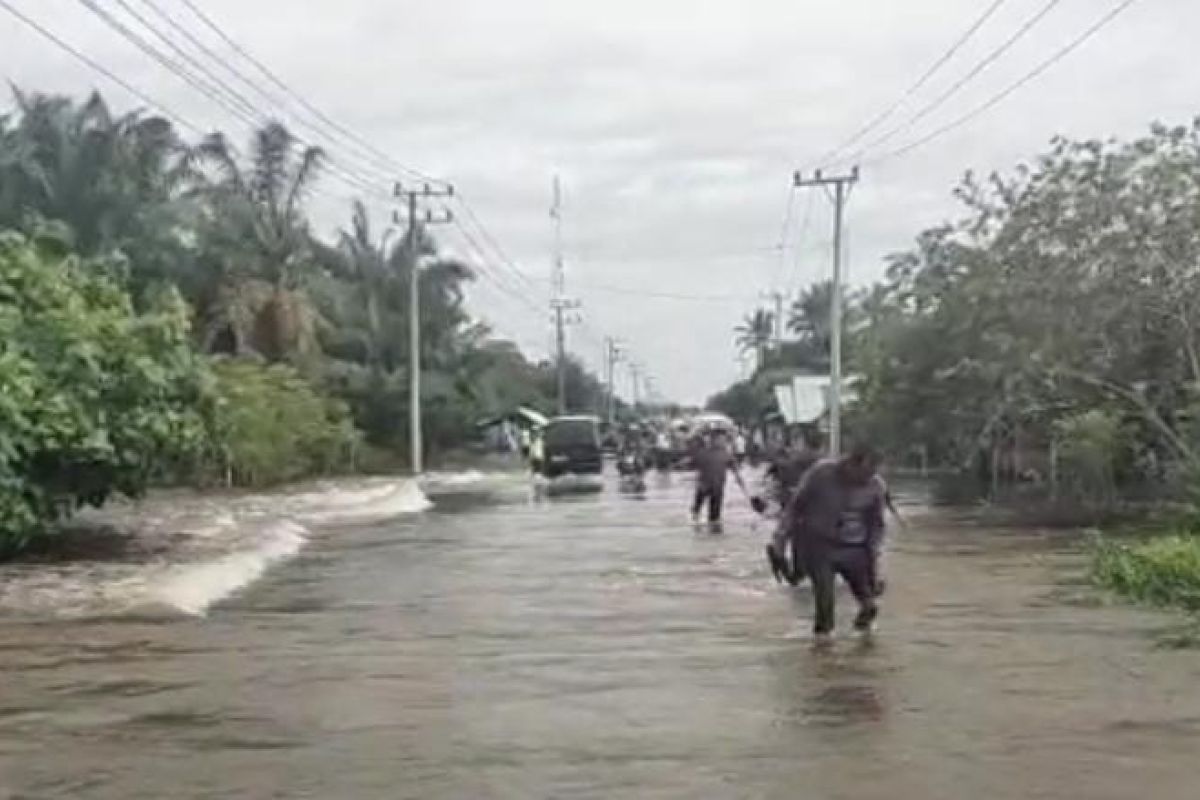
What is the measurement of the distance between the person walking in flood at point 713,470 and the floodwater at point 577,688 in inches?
380

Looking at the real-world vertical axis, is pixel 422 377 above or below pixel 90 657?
above

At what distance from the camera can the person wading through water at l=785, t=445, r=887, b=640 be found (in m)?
15.6

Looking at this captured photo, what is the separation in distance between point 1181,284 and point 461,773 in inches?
1044

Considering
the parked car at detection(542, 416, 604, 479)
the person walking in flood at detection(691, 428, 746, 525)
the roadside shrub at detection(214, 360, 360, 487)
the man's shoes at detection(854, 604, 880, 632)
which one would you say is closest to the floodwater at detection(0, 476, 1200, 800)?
the man's shoes at detection(854, 604, 880, 632)

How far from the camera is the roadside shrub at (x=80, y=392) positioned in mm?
24000

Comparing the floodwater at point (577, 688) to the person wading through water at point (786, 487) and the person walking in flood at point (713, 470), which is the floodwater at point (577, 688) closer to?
the person wading through water at point (786, 487)

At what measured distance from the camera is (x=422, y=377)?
7156 centimetres

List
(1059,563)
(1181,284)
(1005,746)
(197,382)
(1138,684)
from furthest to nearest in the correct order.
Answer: (1181,284) < (197,382) < (1059,563) < (1138,684) < (1005,746)

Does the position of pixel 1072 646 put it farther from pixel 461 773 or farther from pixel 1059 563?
pixel 1059 563

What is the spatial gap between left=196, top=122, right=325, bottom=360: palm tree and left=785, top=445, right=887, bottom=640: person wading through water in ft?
148

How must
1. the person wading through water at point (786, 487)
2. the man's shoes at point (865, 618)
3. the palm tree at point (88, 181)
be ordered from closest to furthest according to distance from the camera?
the man's shoes at point (865, 618), the person wading through water at point (786, 487), the palm tree at point (88, 181)

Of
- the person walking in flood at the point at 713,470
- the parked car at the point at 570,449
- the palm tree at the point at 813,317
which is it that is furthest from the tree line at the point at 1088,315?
the palm tree at the point at 813,317

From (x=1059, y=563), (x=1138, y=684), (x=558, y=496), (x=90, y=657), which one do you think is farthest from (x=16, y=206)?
(x=1138, y=684)

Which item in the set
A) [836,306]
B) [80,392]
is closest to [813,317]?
[836,306]
